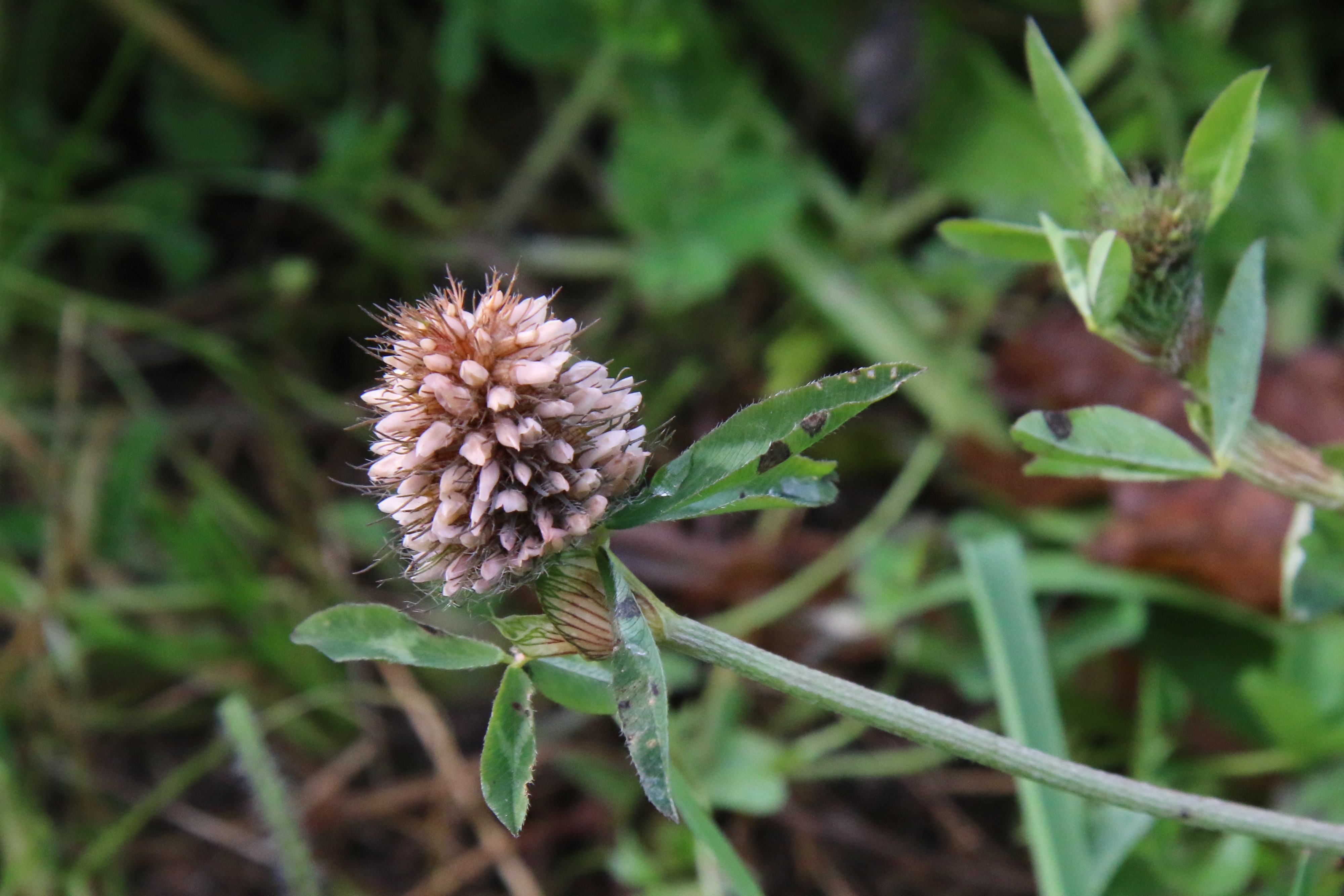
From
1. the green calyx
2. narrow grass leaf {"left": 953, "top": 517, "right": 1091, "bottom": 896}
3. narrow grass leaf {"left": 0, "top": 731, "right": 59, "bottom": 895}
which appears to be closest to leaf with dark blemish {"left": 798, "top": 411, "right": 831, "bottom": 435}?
the green calyx

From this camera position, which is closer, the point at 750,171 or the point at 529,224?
the point at 750,171

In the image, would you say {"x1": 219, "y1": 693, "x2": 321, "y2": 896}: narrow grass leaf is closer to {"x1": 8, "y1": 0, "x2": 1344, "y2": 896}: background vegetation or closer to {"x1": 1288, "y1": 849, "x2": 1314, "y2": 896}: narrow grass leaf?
{"x1": 8, "y1": 0, "x2": 1344, "y2": 896}: background vegetation

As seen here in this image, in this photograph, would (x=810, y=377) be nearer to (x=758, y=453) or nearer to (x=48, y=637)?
(x=758, y=453)

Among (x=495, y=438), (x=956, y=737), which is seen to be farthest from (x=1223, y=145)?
(x=495, y=438)

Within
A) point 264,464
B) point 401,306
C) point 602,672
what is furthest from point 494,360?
point 264,464

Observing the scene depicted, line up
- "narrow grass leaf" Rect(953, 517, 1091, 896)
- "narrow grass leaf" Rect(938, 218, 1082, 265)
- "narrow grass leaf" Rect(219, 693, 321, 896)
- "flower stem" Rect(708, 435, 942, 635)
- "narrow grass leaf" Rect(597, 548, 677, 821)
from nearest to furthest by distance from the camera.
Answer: "narrow grass leaf" Rect(597, 548, 677, 821), "narrow grass leaf" Rect(938, 218, 1082, 265), "narrow grass leaf" Rect(953, 517, 1091, 896), "narrow grass leaf" Rect(219, 693, 321, 896), "flower stem" Rect(708, 435, 942, 635)

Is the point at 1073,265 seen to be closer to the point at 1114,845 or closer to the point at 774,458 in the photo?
the point at 774,458

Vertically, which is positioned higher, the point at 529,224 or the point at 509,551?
the point at 529,224
